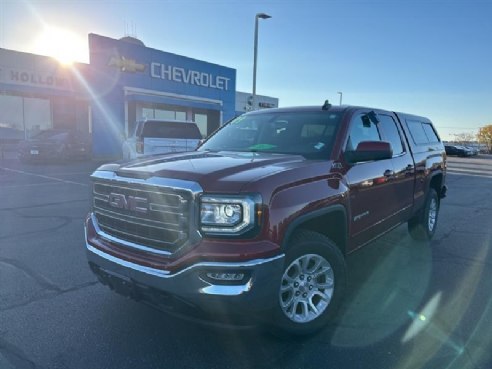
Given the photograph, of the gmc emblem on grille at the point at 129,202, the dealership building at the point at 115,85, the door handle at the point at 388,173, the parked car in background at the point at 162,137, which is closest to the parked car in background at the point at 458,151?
the dealership building at the point at 115,85

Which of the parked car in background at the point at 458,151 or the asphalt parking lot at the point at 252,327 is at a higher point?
the parked car in background at the point at 458,151

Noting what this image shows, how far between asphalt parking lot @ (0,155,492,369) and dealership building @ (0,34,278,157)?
14.9 metres

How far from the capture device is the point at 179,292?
8.45 ft

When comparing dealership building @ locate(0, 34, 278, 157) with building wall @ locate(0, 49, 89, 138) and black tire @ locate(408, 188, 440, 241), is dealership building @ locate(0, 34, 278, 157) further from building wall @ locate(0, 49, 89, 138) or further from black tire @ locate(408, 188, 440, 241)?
black tire @ locate(408, 188, 440, 241)

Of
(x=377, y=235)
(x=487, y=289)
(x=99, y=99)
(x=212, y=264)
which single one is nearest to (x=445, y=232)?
(x=487, y=289)

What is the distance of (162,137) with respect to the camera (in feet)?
41.1

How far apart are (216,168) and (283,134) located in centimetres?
143

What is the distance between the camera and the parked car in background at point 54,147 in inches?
670

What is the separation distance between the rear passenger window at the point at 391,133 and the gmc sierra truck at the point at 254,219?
1.27ft

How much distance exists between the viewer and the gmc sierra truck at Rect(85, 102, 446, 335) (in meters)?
2.57

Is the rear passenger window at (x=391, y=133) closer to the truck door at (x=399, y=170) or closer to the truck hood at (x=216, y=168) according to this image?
the truck door at (x=399, y=170)

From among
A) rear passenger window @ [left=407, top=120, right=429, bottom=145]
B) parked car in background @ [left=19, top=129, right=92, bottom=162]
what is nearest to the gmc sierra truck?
rear passenger window @ [left=407, top=120, right=429, bottom=145]

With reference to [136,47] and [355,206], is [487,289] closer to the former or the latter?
[355,206]

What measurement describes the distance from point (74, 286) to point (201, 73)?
21.4 metres
